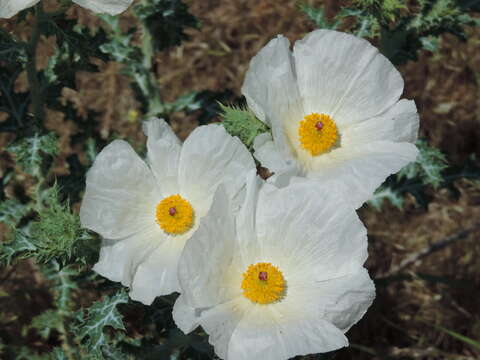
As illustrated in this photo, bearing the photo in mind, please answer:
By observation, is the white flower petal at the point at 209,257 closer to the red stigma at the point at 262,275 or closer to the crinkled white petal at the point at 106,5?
the red stigma at the point at 262,275

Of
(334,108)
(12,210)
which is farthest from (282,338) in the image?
(12,210)

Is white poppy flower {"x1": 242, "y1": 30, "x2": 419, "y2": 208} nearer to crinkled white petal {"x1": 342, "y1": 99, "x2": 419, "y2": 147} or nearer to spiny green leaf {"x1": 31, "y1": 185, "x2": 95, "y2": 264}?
crinkled white petal {"x1": 342, "y1": 99, "x2": 419, "y2": 147}

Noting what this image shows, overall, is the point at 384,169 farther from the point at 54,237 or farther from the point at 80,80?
the point at 80,80

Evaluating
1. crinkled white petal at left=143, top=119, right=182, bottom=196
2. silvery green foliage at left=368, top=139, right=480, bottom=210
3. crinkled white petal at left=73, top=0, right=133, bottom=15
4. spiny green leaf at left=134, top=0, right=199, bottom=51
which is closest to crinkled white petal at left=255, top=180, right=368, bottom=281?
crinkled white petal at left=143, top=119, right=182, bottom=196

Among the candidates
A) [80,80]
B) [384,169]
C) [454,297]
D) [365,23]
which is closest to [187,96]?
[365,23]

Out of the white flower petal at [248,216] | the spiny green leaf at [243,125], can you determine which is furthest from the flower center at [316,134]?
the white flower petal at [248,216]

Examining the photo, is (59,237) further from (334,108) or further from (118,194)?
(334,108)
